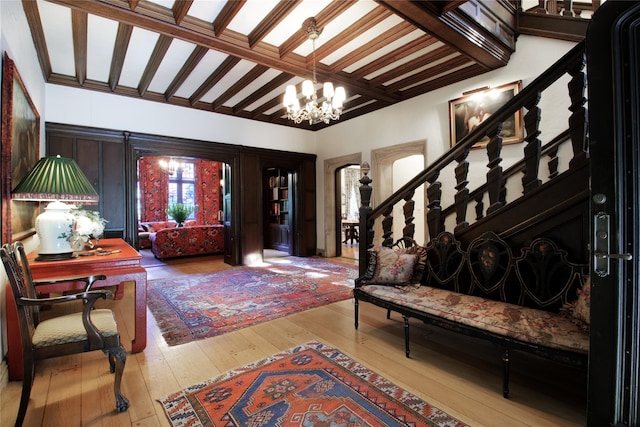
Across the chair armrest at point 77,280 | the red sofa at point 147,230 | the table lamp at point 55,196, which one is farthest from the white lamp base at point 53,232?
the red sofa at point 147,230

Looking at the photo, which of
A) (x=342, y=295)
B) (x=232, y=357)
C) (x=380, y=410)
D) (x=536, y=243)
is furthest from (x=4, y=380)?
(x=536, y=243)

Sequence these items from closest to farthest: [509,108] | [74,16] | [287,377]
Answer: [287,377], [509,108], [74,16]

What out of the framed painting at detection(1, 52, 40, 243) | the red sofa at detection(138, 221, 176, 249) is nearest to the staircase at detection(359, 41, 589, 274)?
the framed painting at detection(1, 52, 40, 243)

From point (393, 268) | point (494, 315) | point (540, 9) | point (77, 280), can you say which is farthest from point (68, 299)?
point (540, 9)

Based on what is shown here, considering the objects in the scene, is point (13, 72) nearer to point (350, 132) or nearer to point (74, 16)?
point (74, 16)

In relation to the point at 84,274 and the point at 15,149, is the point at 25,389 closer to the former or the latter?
the point at 84,274

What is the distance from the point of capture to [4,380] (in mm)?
1988

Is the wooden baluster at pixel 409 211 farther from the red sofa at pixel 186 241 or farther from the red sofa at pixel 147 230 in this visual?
the red sofa at pixel 147 230

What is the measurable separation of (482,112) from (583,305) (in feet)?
11.6

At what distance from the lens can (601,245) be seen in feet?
4.63

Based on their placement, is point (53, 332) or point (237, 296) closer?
point (53, 332)

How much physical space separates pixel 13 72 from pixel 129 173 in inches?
130

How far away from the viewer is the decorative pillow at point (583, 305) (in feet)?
5.86

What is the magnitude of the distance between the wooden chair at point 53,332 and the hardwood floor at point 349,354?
0.74 ft
